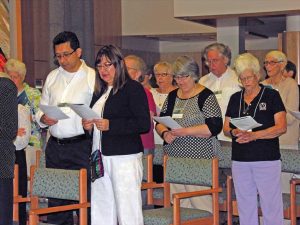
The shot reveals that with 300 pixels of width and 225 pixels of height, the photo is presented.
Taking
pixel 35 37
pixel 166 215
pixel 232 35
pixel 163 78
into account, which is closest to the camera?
pixel 166 215

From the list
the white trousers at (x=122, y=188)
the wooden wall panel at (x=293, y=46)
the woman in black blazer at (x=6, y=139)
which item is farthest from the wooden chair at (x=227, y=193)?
the wooden wall panel at (x=293, y=46)

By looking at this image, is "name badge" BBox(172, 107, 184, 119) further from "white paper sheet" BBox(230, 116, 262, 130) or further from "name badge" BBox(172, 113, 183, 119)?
"white paper sheet" BBox(230, 116, 262, 130)

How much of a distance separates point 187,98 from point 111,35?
6.63 meters

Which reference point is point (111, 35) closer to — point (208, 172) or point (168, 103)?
point (168, 103)

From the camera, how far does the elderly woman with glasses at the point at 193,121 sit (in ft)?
17.4

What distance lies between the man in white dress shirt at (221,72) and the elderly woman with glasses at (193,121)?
2.52ft

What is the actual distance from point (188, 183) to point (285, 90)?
1.69 m

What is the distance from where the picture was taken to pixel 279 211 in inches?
197

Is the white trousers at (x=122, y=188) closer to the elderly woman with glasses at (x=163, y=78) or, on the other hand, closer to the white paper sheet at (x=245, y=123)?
the white paper sheet at (x=245, y=123)

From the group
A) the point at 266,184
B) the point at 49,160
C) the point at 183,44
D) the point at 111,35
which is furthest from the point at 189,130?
the point at 183,44

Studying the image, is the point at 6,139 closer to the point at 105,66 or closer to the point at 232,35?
the point at 105,66

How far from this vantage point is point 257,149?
4922mm

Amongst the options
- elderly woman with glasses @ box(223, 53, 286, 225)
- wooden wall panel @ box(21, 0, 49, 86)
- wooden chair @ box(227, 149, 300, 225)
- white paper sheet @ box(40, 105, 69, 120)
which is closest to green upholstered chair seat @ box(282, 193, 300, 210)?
wooden chair @ box(227, 149, 300, 225)

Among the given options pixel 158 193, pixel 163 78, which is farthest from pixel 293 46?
pixel 158 193
